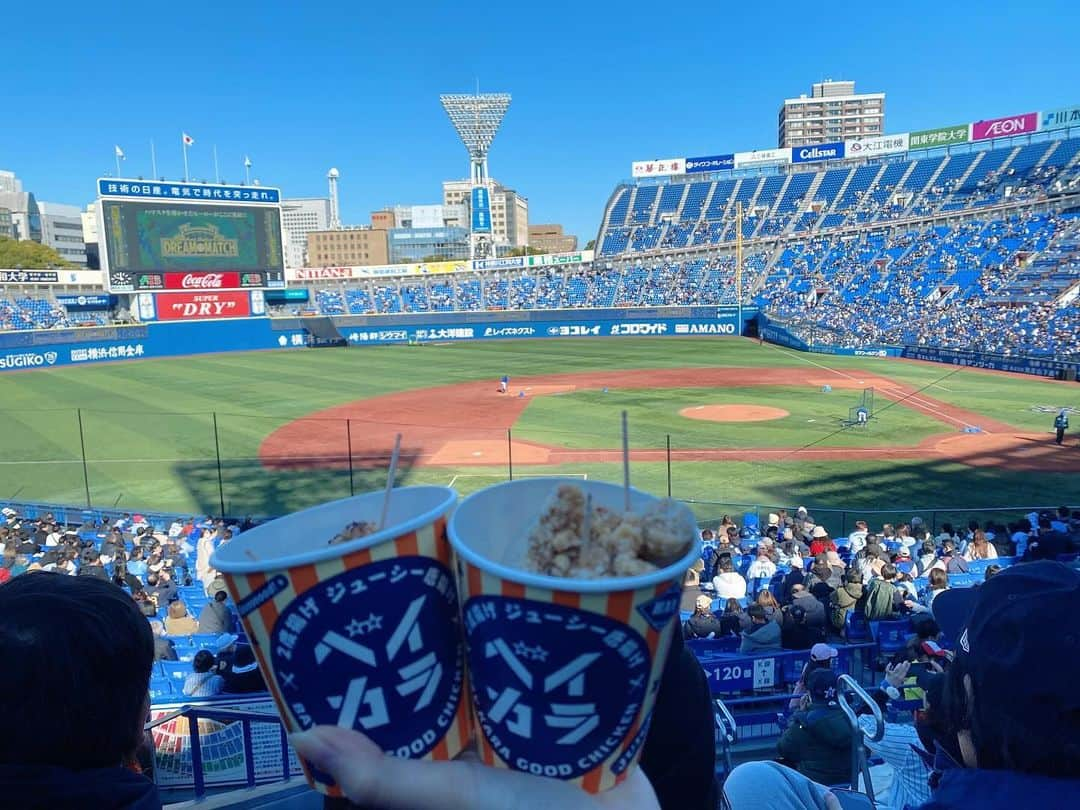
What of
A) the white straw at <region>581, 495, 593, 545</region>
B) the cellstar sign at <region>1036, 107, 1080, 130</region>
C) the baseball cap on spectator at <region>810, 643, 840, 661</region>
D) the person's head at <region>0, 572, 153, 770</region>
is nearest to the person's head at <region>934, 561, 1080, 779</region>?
the white straw at <region>581, 495, 593, 545</region>

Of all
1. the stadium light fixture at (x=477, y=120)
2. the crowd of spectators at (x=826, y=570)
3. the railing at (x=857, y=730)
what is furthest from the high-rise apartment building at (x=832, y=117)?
the railing at (x=857, y=730)

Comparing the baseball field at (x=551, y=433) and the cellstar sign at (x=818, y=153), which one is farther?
the cellstar sign at (x=818, y=153)

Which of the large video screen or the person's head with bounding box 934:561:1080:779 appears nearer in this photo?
the person's head with bounding box 934:561:1080:779

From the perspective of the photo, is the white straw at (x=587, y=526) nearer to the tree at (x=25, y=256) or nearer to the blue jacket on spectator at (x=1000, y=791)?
the blue jacket on spectator at (x=1000, y=791)

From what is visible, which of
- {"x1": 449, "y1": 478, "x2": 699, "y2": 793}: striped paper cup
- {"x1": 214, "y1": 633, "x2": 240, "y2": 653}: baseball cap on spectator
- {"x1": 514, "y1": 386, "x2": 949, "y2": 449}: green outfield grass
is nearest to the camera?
{"x1": 449, "y1": 478, "x2": 699, "y2": 793}: striped paper cup

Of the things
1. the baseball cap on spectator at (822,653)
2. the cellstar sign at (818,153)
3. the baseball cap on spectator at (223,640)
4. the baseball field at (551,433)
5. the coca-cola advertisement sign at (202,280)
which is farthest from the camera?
the cellstar sign at (818,153)

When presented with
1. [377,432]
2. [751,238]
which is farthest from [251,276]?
[751,238]

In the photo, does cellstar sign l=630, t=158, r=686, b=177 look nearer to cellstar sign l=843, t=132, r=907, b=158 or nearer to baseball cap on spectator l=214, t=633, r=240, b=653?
cellstar sign l=843, t=132, r=907, b=158
